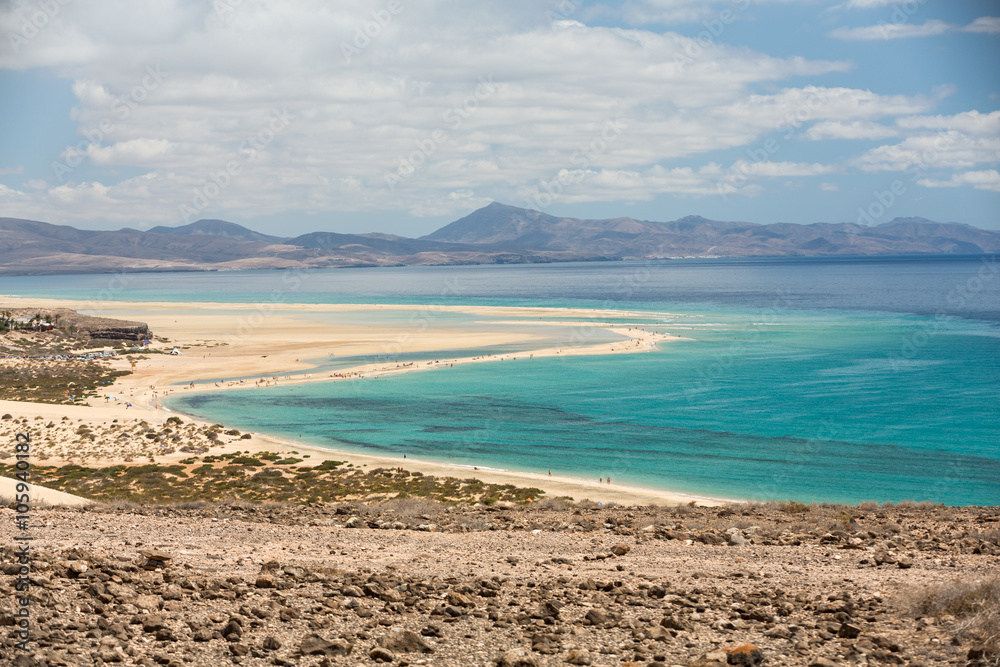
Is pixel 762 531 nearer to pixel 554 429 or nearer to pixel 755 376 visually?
pixel 554 429

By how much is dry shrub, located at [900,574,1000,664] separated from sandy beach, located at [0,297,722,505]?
50.3ft

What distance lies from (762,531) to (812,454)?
19.5 m

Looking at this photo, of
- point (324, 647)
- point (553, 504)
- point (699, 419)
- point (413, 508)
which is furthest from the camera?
point (699, 419)

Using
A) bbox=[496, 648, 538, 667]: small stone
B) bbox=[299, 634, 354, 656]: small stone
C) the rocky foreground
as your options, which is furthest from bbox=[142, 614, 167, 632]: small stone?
bbox=[496, 648, 538, 667]: small stone

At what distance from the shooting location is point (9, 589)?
443 inches

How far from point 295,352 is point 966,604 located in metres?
72.3

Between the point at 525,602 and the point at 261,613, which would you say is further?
the point at 525,602

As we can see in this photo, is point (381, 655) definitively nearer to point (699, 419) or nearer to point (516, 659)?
point (516, 659)

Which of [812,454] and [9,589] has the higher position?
[9,589]

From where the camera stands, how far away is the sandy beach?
113ft

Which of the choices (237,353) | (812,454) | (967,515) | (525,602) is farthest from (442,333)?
(525,602)

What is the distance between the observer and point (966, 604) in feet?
38.1

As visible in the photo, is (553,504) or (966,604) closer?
(966,604)

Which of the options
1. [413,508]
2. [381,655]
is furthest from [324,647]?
[413,508]
